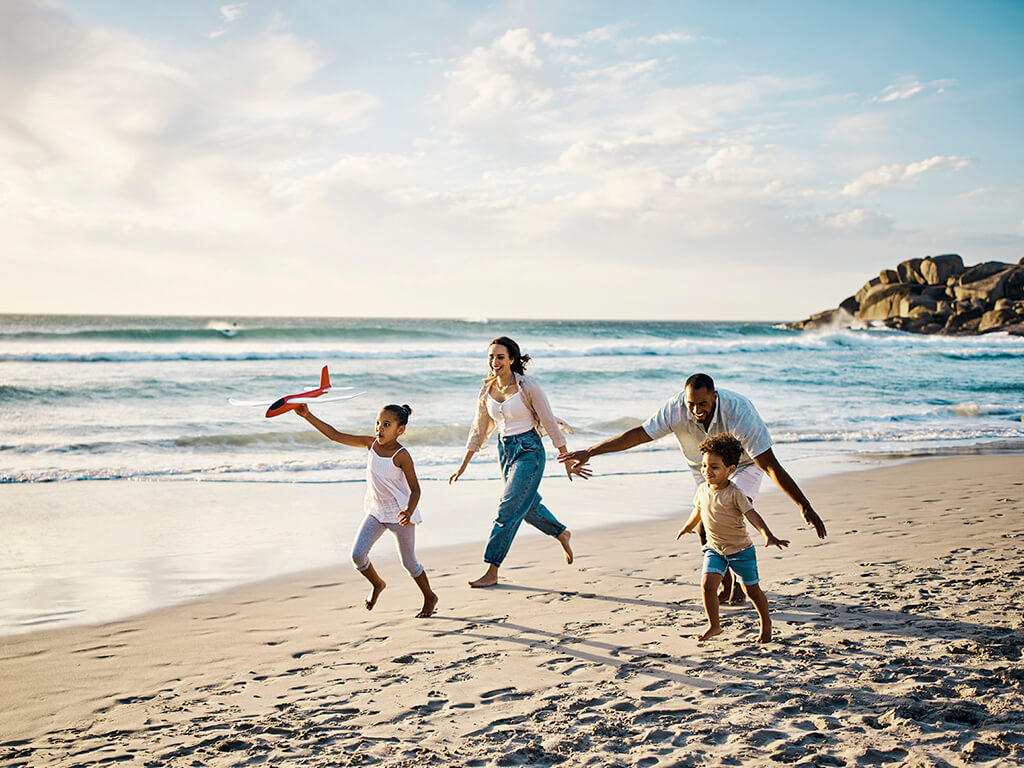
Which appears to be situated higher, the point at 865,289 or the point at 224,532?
the point at 865,289

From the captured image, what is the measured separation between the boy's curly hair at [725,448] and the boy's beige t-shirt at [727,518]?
0.14m

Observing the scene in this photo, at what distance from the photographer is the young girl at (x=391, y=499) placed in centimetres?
472

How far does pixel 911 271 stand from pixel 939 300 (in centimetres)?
632

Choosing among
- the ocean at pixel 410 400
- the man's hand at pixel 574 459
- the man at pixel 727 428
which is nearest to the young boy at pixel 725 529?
the man at pixel 727 428

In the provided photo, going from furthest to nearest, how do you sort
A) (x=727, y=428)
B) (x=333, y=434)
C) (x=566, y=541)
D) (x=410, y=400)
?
(x=410, y=400)
(x=566, y=541)
(x=333, y=434)
(x=727, y=428)

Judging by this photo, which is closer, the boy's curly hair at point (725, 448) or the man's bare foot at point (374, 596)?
the boy's curly hair at point (725, 448)

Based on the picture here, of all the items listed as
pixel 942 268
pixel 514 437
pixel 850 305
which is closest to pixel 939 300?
pixel 942 268

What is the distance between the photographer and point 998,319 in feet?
184

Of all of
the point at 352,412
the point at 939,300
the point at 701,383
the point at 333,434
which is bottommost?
the point at 352,412

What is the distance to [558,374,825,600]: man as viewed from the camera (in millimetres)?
4082

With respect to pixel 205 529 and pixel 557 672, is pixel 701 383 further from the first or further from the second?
pixel 205 529

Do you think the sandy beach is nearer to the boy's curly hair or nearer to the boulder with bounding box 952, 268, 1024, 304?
the boy's curly hair

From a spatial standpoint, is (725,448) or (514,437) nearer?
(725,448)

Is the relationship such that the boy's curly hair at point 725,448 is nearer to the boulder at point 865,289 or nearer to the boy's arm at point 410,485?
the boy's arm at point 410,485
